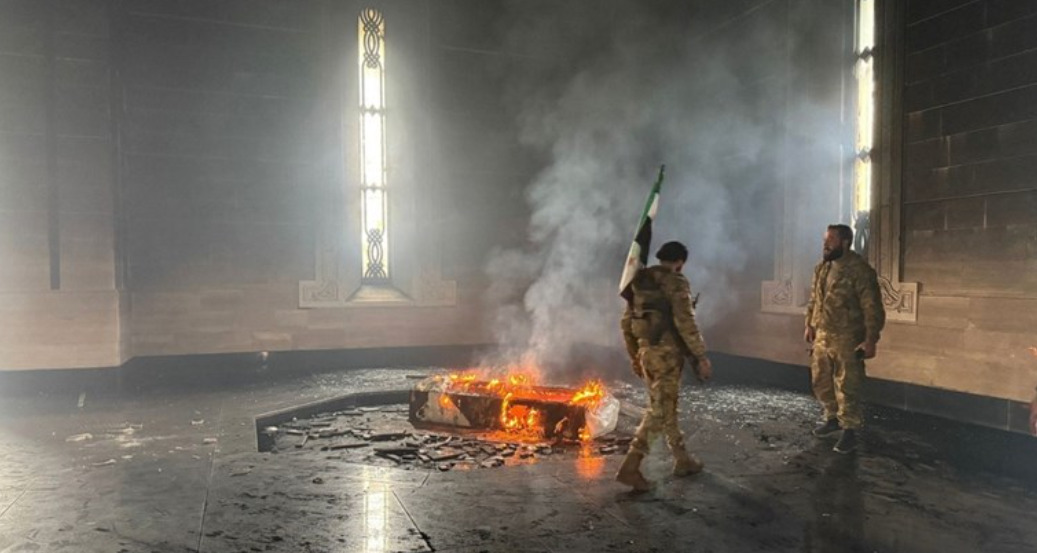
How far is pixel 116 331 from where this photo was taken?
9289 millimetres

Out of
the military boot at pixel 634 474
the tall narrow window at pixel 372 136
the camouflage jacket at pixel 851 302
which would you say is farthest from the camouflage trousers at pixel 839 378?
the tall narrow window at pixel 372 136

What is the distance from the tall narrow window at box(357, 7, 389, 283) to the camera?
461 inches

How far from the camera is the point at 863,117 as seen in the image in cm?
892

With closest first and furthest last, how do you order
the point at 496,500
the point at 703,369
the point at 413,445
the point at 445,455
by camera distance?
the point at 496,500 < the point at 703,369 < the point at 445,455 < the point at 413,445

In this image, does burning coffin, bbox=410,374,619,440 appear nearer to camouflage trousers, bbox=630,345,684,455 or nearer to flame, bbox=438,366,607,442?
flame, bbox=438,366,607,442

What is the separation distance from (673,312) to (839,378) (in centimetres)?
236

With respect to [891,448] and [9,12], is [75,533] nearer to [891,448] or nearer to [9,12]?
[891,448]

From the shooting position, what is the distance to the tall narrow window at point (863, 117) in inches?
347

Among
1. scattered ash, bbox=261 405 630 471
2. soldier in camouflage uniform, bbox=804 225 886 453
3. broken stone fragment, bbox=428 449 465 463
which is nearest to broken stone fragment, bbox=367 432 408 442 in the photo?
scattered ash, bbox=261 405 630 471

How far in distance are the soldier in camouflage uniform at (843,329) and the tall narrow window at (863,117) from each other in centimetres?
287

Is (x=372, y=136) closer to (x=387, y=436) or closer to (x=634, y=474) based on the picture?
(x=387, y=436)

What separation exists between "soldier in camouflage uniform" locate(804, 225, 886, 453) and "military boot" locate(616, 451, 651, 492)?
2.29m

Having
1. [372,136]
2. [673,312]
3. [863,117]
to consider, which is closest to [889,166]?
[863,117]

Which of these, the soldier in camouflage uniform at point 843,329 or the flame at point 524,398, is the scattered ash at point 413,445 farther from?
the soldier in camouflage uniform at point 843,329
